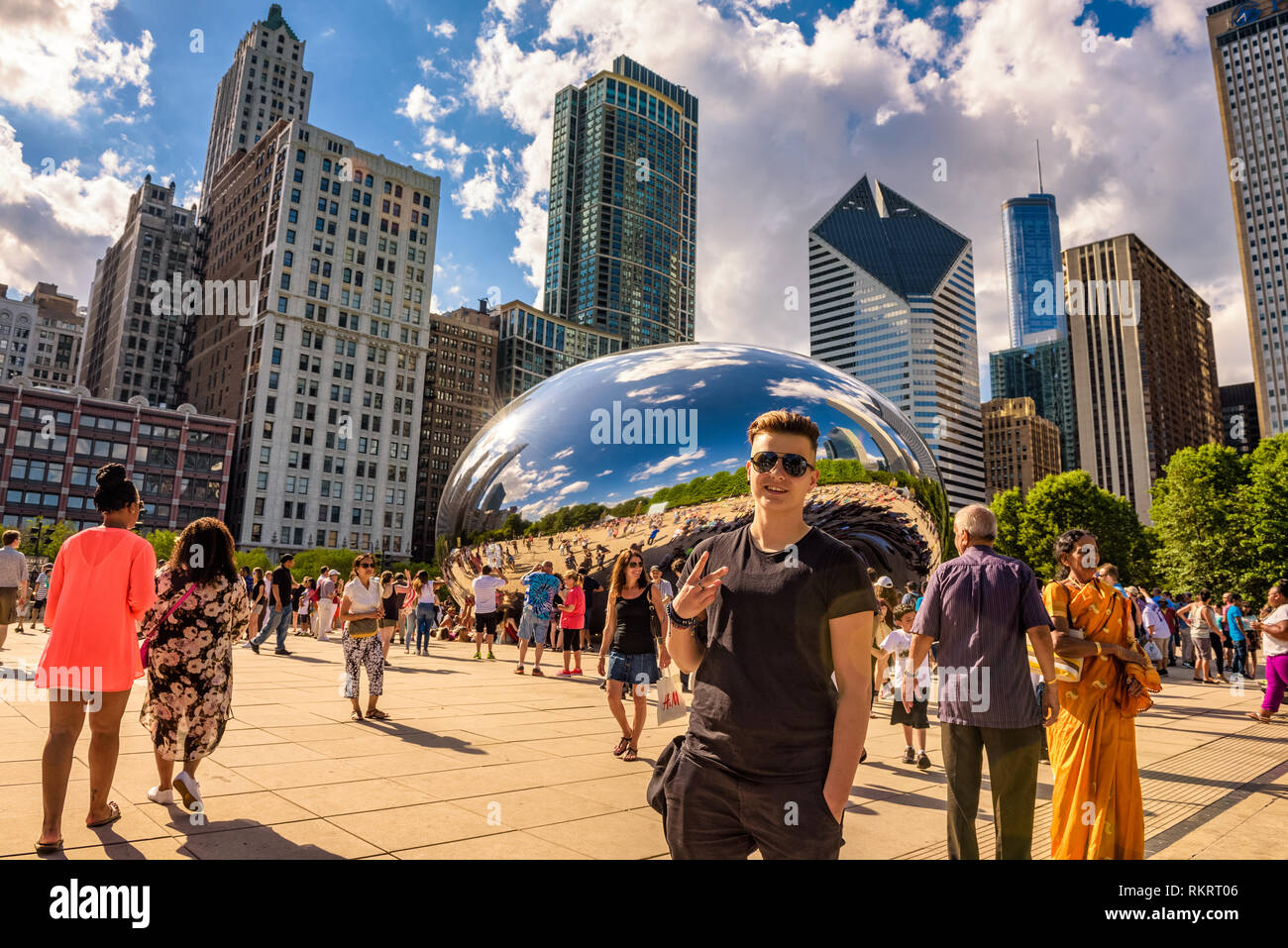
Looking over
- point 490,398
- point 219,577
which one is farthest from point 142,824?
point 490,398

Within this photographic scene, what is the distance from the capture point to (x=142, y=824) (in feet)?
14.6

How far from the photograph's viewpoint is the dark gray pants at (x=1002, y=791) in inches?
154

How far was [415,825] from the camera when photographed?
14.9ft

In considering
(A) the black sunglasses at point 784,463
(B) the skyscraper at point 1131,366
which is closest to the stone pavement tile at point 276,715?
(A) the black sunglasses at point 784,463

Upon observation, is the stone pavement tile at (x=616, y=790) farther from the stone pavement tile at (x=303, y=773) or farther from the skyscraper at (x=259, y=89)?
→ the skyscraper at (x=259, y=89)

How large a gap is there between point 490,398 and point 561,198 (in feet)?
236

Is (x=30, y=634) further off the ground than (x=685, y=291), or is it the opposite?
(x=685, y=291)

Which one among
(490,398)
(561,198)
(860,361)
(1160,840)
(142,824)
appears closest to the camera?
(142,824)

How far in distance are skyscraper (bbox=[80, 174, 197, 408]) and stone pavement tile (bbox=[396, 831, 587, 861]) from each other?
125m

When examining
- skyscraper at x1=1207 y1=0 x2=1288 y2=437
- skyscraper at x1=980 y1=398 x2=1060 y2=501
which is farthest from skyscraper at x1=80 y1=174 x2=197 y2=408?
skyscraper at x1=1207 y1=0 x2=1288 y2=437

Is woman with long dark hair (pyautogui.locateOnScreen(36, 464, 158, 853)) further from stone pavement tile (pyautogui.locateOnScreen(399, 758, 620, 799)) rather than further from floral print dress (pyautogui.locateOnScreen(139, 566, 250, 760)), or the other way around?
stone pavement tile (pyautogui.locateOnScreen(399, 758, 620, 799))

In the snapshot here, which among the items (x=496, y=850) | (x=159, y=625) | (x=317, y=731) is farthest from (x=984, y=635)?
(x=317, y=731)

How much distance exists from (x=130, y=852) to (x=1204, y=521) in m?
55.1

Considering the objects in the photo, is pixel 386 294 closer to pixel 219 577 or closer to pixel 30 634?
pixel 30 634
